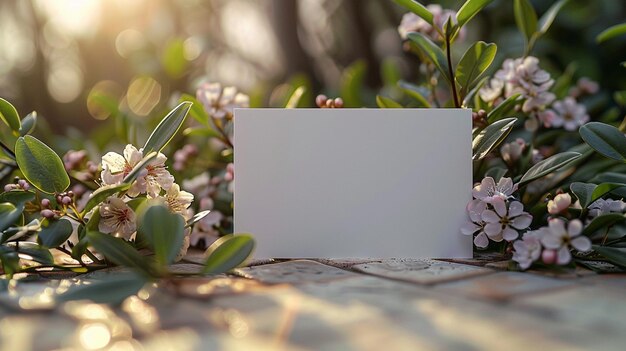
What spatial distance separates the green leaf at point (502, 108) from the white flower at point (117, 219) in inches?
25.3

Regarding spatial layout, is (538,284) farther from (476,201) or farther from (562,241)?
(476,201)

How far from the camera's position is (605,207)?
90cm

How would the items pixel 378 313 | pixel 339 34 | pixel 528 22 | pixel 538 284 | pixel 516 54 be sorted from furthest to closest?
pixel 339 34 < pixel 516 54 < pixel 528 22 < pixel 538 284 < pixel 378 313

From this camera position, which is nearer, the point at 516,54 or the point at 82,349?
the point at 82,349

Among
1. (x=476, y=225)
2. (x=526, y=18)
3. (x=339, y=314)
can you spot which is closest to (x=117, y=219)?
(x=339, y=314)

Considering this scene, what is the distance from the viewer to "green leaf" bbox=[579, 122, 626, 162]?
34.9 inches

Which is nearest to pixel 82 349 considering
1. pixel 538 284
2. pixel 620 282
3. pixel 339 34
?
pixel 538 284

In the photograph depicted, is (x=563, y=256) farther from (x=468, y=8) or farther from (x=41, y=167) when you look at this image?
(x=41, y=167)

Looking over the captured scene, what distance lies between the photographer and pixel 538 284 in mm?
774

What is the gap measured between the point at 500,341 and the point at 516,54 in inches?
55.1

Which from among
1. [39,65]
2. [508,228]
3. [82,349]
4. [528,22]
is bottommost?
[82,349]

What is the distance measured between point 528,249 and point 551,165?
0.50ft

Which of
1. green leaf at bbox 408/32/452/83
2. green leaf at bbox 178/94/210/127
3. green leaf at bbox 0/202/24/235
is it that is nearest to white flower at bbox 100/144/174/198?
green leaf at bbox 0/202/24/235

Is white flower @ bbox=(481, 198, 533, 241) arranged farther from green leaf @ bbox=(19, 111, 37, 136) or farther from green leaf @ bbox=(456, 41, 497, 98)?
green leaf @ bbox=(19, 111, 37, 136)
